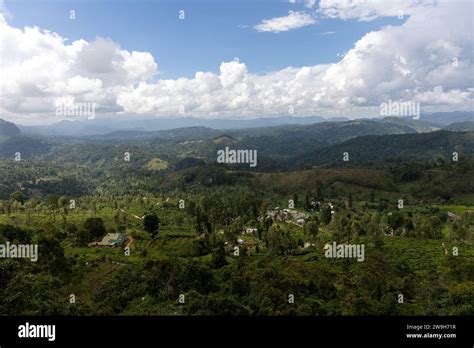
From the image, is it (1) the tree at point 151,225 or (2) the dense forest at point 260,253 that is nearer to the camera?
(2) the dense forest at point 260,253

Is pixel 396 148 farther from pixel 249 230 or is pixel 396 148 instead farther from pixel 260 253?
pixel 260 253

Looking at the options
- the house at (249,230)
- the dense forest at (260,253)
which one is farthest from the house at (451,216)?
the house at (249,230)

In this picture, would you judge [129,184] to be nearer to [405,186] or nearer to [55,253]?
[405,186]

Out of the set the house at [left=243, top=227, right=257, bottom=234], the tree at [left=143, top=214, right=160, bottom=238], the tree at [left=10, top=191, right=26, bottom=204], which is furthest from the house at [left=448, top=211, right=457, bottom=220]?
the tree at [left=10, top=191, right=26, bottom=204]

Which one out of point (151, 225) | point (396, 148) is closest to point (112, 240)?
point (151, 225)

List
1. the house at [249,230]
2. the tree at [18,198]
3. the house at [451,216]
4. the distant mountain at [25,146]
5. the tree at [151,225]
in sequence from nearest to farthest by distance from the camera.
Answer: the tree at [151,225] < the house at [249,230] < the house at [451,216] < the tree at [18,198] < the distant mountain at [25,146]

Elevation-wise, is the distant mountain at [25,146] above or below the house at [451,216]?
above

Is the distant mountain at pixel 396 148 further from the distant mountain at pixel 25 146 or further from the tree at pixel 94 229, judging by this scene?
the distant mountain at pixel 25 146

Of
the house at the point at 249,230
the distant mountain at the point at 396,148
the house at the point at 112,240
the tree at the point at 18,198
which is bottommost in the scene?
the house at the point at 249,230

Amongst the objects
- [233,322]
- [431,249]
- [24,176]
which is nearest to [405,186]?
[431,249]
